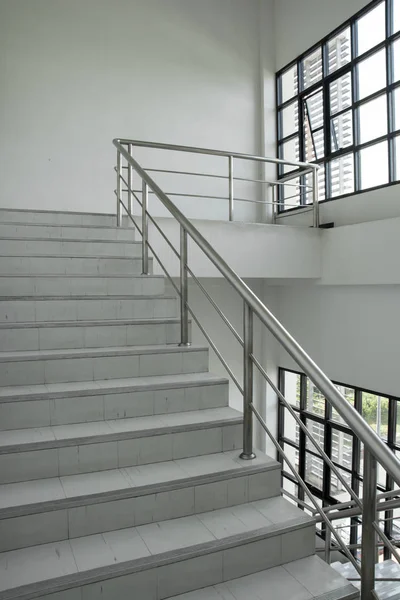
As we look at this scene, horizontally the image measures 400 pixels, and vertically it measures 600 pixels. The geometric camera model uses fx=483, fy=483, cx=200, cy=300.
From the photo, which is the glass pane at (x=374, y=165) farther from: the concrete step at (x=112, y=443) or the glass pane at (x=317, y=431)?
the concrete step at (x=112, y=443)

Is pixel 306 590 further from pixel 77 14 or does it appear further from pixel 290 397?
pixel 77 14

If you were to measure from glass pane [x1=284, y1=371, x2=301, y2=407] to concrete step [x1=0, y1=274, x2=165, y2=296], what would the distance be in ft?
14.6

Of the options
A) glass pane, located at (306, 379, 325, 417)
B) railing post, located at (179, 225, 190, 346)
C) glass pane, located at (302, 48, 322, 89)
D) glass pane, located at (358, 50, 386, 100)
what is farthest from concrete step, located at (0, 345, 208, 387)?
glass pane, located at (302, 48, 322, 89)

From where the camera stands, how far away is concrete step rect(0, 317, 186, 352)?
9.77 feet

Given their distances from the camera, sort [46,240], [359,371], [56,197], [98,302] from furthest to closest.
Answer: [56,197] → [359,371] → [46,240] → [98,302]

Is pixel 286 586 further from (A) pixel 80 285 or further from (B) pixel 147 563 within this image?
(A) pixel 80 285

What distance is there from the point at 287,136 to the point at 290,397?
4118mm

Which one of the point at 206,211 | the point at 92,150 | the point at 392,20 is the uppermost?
the point at 392,20

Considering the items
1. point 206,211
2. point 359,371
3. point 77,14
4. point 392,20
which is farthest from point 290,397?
point 77,14

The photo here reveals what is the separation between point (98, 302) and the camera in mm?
3355

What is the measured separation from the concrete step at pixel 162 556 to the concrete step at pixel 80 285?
1.74 meters

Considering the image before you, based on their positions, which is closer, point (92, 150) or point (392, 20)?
point (392, 20)

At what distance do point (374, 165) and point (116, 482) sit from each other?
17.1ft

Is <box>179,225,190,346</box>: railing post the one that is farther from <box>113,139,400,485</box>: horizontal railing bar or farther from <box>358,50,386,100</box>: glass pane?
<box>358,50,386,100</box>: glass pane
